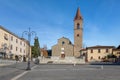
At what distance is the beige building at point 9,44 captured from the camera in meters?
63.4

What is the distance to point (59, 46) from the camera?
92812 millimetres

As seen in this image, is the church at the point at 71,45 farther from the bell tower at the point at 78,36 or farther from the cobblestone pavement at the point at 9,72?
the cobblestone pavement at the point at 9,72

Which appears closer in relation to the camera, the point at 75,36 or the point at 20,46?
the point at 20,46

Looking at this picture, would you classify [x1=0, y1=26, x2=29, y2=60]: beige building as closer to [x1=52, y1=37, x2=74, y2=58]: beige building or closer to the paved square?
[x1=52, y1=37, x2=74, y2=58]: beige building

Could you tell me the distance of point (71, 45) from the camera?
3602 inches

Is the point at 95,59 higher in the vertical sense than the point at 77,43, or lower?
lower

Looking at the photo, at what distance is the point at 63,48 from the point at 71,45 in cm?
369

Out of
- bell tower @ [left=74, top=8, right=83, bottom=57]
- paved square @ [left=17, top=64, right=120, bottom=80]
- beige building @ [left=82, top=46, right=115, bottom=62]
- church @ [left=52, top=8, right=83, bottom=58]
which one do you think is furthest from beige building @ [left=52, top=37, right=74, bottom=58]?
paved square @ [left=17, top=64, right=120, bottom=80]

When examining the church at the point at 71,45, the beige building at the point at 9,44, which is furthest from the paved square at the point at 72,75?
the church at the point at 71,45

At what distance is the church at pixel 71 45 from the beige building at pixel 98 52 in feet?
23.8

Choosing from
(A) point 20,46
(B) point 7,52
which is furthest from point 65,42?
(B) point 7,52

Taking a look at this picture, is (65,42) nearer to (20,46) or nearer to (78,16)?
(78,16)

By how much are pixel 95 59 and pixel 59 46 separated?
16.2m

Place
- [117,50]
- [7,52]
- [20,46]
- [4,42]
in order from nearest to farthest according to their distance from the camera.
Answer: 1. [4,42]
2. [7,52]
3. [20,46]
4. [117,50]
